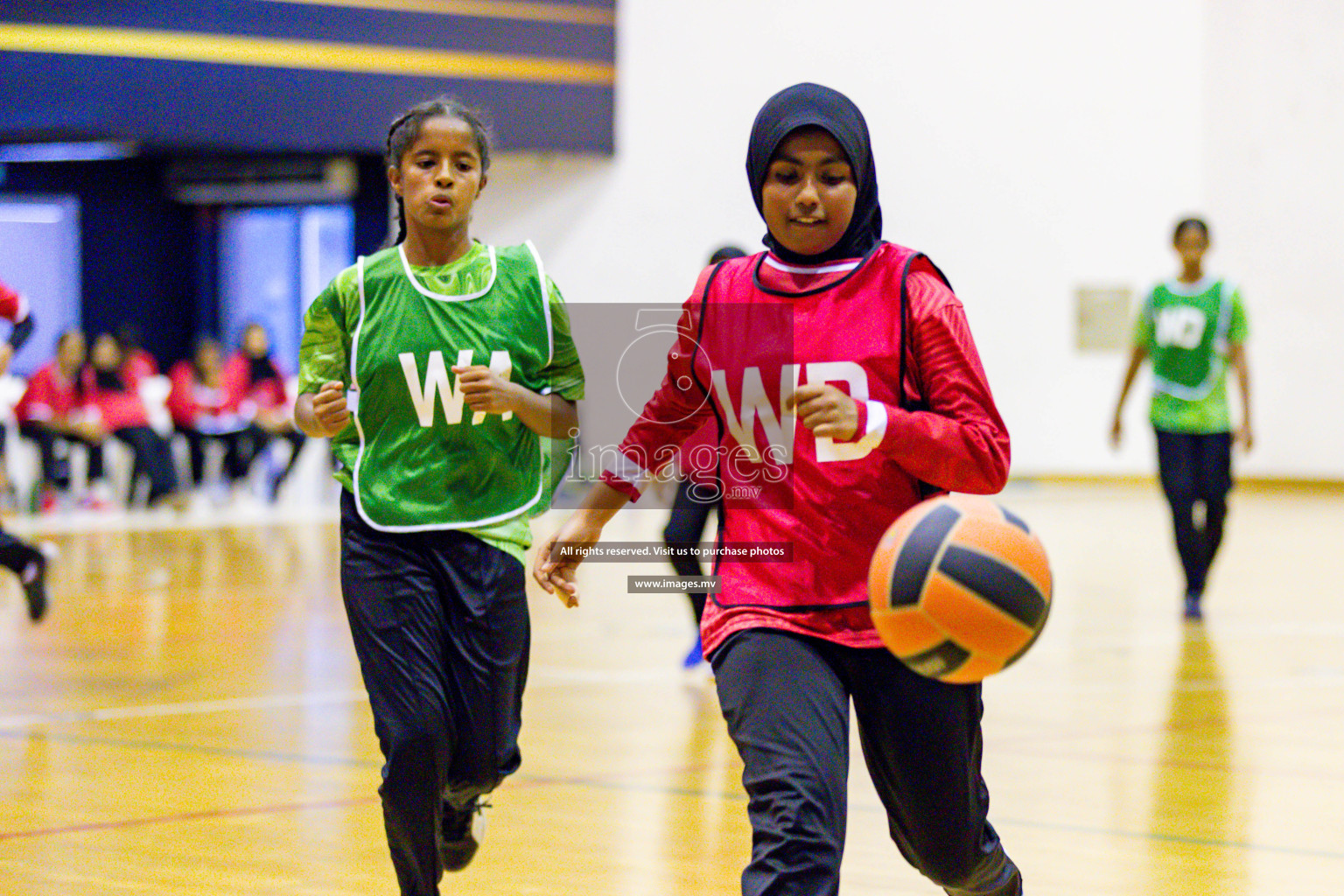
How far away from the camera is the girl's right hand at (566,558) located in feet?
10.1

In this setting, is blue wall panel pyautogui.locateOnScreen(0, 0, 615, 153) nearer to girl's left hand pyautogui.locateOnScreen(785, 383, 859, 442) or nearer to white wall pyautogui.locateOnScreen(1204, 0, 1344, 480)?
white wall pyautogui.locateOnScreen(1204, 0, 1344, 480)

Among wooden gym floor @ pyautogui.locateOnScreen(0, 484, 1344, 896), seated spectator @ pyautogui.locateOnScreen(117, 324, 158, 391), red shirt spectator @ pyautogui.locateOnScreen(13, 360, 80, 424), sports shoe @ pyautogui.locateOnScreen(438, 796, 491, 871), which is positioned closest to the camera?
sports shoe @ pyautogui.locateOnScreen(438, 796, 491, 871)

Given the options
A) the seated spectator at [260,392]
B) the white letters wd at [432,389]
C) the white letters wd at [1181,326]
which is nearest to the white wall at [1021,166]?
the seated spectator at [260,392]

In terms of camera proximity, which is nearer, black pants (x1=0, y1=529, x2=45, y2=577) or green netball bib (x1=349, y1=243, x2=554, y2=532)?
green netball bib (x1=349, y1=243, x2=554, y2=532)

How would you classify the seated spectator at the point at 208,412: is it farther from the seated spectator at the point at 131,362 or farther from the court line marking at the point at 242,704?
the court line marking at the point at 242,704

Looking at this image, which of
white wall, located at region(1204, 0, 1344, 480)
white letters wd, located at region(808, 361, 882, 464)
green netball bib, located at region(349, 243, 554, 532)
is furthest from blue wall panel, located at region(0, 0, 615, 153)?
white letters wd, located at region(808, 361, 882, 464)

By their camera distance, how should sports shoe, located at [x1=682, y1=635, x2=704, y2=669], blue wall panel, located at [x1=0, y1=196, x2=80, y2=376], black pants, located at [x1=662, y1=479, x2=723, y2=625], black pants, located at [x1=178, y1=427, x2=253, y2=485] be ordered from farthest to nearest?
blue wall panel, located at [x1=0, y1=196, x2=80, y2=376], black pants, located at [x1=178, y1=427, x2=253, y2=485], sports shoe, located at [x1=682, y1=635, x2=704, y2=669], black pants, located at [x1=662, y1=479, x2=723, y2=625]

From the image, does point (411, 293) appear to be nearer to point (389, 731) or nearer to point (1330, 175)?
point (389, 731)

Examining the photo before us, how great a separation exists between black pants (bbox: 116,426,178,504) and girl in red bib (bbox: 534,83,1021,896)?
1230 centimetres

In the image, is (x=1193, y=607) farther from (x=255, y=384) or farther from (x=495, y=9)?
(x=495, y=9)

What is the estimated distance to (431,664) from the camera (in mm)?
3367

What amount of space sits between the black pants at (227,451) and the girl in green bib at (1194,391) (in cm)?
922

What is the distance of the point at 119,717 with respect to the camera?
19.4ft

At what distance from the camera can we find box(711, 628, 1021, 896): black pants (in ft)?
8.61
